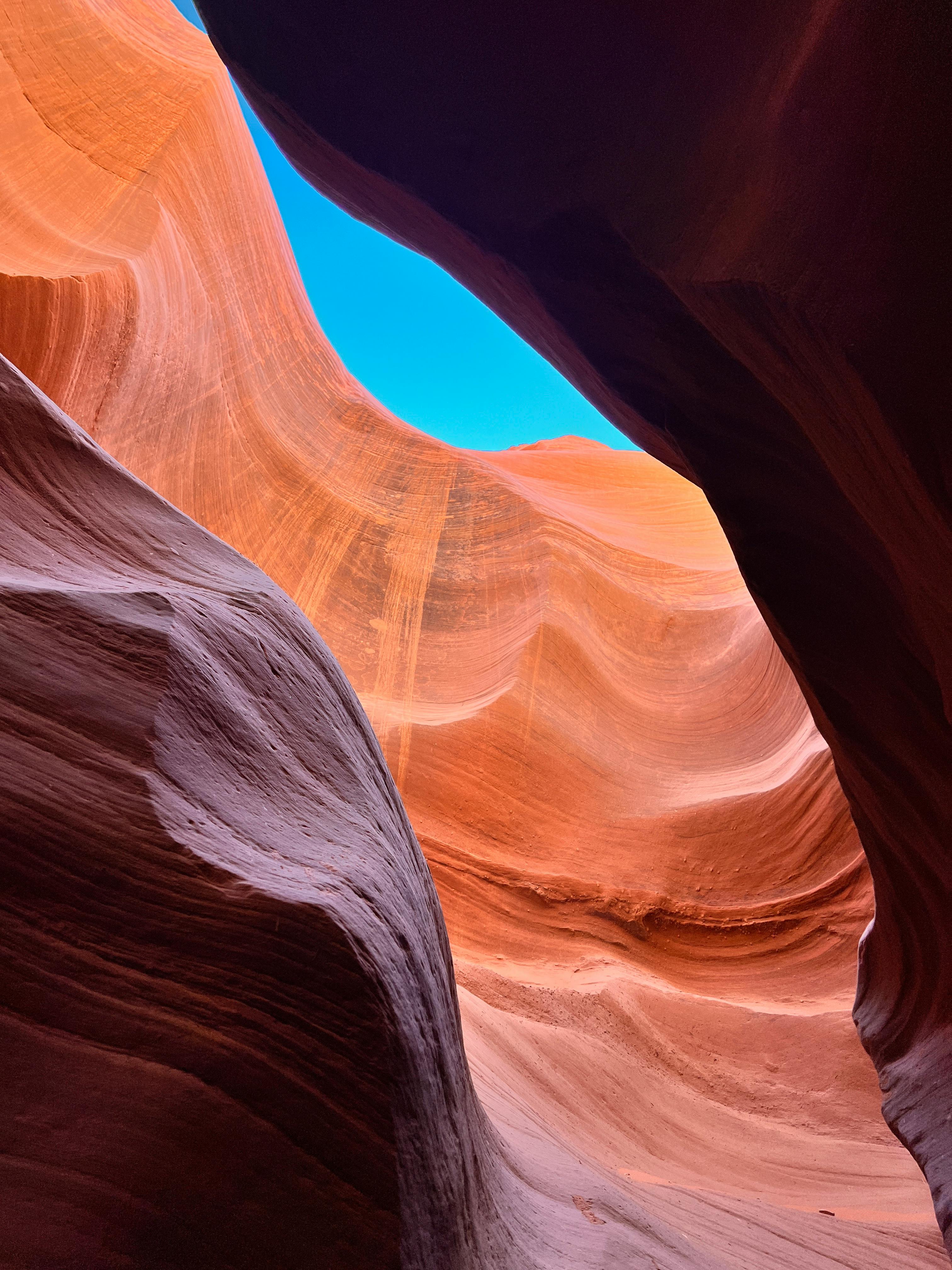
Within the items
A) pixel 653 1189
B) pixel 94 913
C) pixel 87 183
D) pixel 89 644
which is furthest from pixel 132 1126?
pixel 87 183

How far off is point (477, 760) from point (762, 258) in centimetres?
660

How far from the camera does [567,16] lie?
2123 mm

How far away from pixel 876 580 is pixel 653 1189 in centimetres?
239

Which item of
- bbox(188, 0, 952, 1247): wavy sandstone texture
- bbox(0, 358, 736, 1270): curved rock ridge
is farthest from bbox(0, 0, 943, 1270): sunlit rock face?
bbox(188, 0, 952, 1247): wavy sandstone texture

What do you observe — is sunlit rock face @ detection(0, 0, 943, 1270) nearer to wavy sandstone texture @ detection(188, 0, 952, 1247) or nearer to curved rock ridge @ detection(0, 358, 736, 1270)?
curved rock ridge @ detection(0, 358, 736, 1270)

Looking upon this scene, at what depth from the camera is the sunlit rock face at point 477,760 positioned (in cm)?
186

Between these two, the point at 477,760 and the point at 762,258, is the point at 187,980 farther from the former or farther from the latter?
the point at 477,760

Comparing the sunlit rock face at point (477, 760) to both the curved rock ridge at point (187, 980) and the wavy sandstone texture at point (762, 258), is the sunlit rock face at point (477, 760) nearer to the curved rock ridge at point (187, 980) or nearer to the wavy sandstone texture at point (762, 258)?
the curved rock ridge at point (187, 980)

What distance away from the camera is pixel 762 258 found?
6.04 feet

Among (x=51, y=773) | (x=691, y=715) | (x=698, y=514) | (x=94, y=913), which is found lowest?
(x=94, y=913)

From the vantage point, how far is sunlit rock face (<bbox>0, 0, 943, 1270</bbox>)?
1.86 metres

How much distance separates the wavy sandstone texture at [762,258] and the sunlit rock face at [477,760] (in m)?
1.29

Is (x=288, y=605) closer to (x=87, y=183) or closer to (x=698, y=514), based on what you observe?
(x=87, y=183)

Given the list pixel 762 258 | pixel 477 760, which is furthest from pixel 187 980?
pixel 477 760
